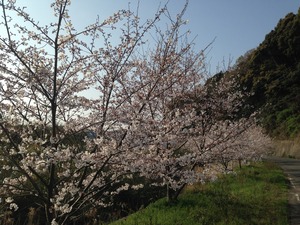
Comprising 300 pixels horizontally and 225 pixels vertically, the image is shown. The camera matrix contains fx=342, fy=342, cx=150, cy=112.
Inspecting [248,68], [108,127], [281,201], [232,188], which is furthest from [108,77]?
[248,68]

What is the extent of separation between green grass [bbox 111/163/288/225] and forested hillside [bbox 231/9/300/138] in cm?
3009

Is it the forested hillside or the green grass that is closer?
the green grass

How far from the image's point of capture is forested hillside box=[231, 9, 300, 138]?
4319 centimetres

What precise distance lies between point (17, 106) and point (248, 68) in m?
47.3

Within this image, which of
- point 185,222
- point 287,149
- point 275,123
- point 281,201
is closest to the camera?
point 185,222

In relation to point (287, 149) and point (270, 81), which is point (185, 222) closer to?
point (287, 149)

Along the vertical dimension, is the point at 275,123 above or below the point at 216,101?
above

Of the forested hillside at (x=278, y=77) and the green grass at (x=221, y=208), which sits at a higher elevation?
the forested hillside at (x=278, y=77)

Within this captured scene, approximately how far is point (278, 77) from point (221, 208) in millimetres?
40891

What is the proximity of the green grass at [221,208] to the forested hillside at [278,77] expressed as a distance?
30.1 meters

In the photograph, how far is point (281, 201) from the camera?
11117 millimetres

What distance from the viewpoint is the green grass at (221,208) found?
870 centimetres

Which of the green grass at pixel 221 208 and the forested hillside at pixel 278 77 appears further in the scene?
the forested hillside at pixel 278 77

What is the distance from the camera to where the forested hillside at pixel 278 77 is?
43.2 m
